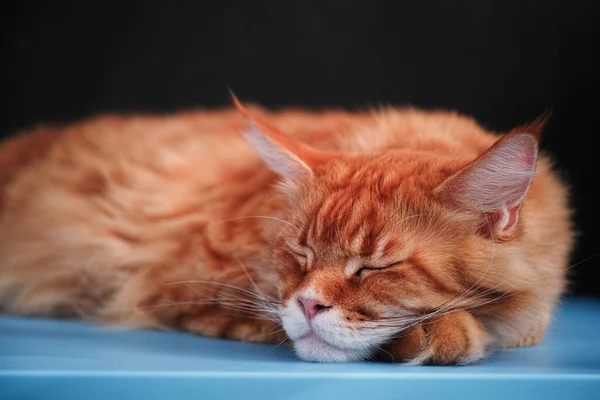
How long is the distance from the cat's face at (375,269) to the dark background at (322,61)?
176cm

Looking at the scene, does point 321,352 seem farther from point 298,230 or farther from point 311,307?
point 298,230

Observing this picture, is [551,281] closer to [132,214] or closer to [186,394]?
[186,394]

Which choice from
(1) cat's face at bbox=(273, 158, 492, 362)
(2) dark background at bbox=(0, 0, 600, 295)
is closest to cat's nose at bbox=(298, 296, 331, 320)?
(1) cat's face at bbox=(273, 158, 492, 362)

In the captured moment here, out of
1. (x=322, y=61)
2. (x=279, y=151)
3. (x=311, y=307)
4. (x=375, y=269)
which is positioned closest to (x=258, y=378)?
(x=311, y=307)

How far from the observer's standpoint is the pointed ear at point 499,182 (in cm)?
159

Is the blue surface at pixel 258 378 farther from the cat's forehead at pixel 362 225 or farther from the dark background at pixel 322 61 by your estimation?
the dark background at pixel 322 61

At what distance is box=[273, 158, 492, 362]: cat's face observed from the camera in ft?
5.48

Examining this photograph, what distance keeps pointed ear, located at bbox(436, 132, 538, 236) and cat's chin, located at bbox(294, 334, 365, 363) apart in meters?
0.39

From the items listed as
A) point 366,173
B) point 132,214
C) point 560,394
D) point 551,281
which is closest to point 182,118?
point 132,214

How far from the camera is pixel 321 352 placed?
173 centimetres

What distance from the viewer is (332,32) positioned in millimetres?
3631

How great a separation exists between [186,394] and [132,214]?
1.12 meters

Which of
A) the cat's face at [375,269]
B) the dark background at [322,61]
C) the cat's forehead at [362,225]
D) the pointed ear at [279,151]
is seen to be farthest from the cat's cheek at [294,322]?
the dark background at [322,61]

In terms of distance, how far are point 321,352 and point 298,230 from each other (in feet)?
0.95
